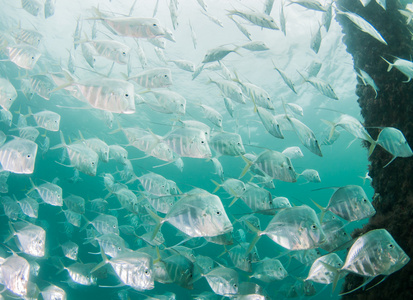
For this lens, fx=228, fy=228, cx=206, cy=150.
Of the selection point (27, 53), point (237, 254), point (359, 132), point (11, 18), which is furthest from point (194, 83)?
point (359, 132)

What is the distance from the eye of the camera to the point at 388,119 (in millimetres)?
3680

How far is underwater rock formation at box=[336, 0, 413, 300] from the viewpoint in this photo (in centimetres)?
276

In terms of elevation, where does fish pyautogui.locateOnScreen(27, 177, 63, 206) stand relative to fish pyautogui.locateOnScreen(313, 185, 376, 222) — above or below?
below

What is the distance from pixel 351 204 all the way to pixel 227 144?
6.16ft

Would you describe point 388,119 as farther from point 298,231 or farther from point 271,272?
point 271,272

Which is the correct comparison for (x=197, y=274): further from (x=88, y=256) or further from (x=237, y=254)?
(x=88, y=256)

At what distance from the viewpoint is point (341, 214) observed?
2.81 metres

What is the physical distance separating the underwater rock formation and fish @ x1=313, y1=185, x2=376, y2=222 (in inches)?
23.7

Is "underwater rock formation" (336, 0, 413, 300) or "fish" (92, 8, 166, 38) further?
"fish" (92, 8, 166, 38)

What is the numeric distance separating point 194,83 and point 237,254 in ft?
49.6

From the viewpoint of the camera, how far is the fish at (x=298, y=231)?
253 centimetres

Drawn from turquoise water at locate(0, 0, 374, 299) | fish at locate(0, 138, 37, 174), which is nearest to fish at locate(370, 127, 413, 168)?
Result: turquoise water at locate(0, 0, 374, 299)

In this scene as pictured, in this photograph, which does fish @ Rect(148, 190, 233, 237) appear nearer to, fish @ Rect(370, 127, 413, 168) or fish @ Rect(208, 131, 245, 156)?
fish @ Rect(208, 131, 245, 156)

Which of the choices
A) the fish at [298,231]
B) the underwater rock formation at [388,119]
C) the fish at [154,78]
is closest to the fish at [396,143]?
the underwater rock formation at [388,119]
